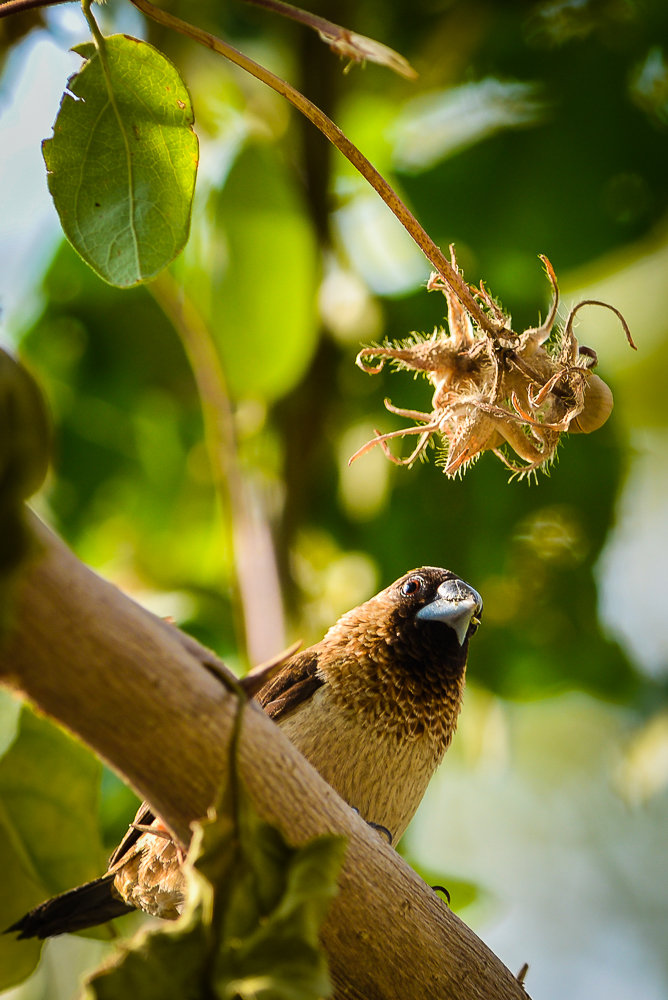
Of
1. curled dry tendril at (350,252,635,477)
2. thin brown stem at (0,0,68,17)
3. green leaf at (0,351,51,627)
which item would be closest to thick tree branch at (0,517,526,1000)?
green leaf at (0,351,51,627)

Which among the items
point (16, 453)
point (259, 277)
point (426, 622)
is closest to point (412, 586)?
point (426, 622)

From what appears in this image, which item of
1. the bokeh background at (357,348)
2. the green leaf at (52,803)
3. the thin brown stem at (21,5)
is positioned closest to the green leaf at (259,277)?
A: the bokeh background at (357,348)

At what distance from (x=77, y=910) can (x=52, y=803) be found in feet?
0.67

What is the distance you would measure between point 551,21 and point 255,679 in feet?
8.17

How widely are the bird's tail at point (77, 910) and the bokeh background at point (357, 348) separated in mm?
741

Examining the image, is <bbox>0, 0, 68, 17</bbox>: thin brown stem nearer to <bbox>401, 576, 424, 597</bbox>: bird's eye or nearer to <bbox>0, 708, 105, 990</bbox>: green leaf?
<bbox>0, 708, 105, 990</bbox>: green leaf

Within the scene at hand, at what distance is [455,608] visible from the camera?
1776 mm

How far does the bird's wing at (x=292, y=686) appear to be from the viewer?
1.74m

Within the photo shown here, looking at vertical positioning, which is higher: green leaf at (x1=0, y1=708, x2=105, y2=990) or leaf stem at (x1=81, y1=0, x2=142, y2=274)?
leaf stem at (x1=81, y1=0, x2=142, y2=274)

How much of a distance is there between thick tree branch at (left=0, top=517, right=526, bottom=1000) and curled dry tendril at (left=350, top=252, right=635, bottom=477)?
39 centimetres

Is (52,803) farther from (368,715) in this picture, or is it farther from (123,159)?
(123,159)

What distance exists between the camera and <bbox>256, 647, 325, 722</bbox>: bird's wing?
5.72ft

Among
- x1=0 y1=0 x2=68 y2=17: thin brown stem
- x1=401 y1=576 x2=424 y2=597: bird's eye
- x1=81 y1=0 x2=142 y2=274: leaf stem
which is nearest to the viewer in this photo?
x1=0 y1=0 x2=68 y2=17: thin brown stem

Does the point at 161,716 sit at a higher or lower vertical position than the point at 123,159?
lower
